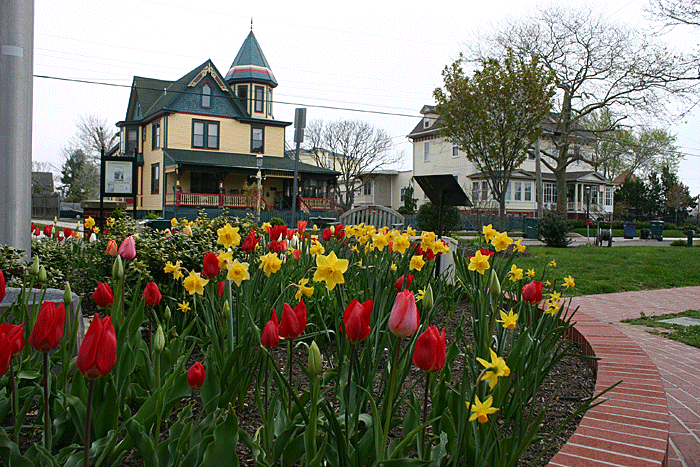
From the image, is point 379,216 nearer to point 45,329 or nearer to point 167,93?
point 45,329

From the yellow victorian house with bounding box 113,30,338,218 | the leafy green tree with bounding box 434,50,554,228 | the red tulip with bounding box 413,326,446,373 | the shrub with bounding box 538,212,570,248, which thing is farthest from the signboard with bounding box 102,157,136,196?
the yellow victorian house with bounding box 113,30,338,218

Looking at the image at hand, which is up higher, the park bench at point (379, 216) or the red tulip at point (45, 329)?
the park bench at point (379, 216)

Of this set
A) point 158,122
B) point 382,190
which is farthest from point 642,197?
point 158,122

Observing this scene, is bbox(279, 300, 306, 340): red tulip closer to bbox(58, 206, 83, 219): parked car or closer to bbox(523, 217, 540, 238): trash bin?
bbox(523, 217, 540, 238): trash bin

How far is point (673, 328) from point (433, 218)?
1140 centimetres

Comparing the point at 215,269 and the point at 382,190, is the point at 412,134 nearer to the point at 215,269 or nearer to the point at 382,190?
the point at 382,190

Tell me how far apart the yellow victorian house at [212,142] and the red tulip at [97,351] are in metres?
29.5

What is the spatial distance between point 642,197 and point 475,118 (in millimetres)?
38896

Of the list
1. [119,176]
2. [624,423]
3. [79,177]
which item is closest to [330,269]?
[624,423]

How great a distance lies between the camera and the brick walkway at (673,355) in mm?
2714

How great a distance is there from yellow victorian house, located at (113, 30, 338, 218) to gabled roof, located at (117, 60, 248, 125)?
2.5 inches

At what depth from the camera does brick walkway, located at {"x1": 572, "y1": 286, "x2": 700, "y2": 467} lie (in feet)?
8.90

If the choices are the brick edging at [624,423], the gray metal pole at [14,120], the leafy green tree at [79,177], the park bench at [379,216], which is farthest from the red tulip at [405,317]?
the leafy green tree at [79,177]

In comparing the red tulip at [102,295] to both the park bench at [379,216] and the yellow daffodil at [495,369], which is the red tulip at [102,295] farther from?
the park bench at [379,216]
